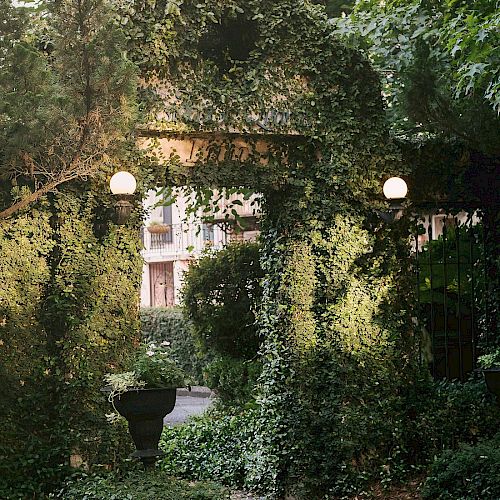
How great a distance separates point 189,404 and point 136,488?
9.33 metres

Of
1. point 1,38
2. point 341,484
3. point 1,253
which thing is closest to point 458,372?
point 341,484

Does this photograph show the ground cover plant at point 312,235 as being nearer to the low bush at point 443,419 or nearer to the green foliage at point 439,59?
the low bush at point 443,419

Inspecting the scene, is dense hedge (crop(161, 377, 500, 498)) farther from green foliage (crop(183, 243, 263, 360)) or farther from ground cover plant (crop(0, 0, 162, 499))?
ground cover plant (crop(0, 0, 162, 499))

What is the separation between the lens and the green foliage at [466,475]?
20.0 feet

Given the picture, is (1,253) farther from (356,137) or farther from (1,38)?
(356,137)

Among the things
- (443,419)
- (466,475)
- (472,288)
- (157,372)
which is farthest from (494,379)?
(157,372)

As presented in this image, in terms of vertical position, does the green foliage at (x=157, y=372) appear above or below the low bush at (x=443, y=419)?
above

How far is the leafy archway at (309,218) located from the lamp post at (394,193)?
0.26 metres

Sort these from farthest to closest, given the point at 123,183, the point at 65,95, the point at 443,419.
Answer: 1. the point at 443,419
2. the point at 123,183
3. the point at 65,95

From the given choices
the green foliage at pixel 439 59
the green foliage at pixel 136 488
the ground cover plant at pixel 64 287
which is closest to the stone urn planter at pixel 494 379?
the green foliage at pixel 439 59

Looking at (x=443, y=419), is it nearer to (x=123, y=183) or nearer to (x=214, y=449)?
(x=214, y=449)

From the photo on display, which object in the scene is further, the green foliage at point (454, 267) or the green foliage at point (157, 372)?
the green foliage at point (454, 267)

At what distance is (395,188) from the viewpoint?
7.17 metres

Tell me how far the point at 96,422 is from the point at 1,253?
4.61ft
